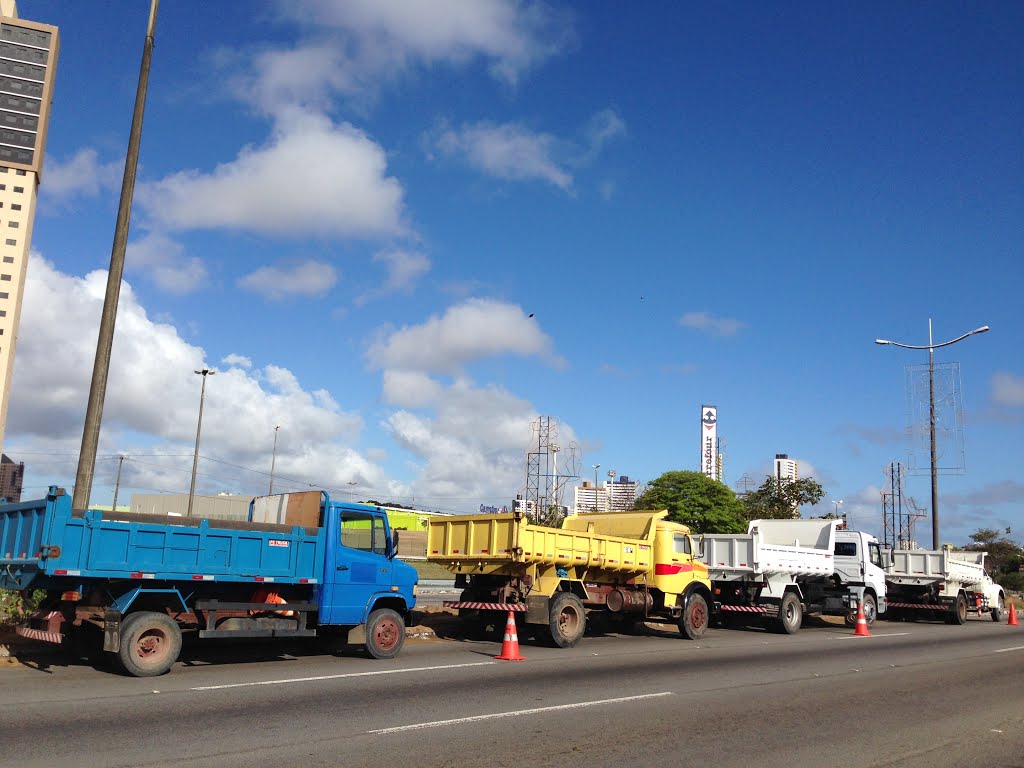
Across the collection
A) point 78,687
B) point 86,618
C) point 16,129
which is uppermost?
point 16,129

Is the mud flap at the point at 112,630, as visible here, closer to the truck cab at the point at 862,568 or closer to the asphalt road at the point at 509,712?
the asphalt road at the point at 509,712

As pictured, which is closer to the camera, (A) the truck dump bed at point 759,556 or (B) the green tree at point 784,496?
(A) the truck dump bed at point 759,556

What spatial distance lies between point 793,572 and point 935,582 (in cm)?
871

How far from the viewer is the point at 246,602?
12766mm

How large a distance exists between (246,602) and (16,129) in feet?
444

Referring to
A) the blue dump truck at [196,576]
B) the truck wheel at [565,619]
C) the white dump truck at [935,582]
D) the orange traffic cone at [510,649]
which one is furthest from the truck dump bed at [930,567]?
the blue dump truck at [196,576]

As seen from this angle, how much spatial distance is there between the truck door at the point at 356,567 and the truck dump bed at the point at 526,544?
270 centimetres

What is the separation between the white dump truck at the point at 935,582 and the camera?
28.7 metres

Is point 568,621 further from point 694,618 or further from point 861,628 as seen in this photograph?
point 861,628

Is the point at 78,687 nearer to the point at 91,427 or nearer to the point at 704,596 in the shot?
the point at 91,427

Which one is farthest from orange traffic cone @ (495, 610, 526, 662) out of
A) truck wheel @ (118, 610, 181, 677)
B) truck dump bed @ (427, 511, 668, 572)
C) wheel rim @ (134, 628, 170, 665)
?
wheel rim @ (134, 628, 170, 665)

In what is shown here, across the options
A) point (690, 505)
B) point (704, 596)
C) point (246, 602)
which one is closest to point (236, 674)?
point (246, 602)

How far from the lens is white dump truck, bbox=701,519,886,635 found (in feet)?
72.1

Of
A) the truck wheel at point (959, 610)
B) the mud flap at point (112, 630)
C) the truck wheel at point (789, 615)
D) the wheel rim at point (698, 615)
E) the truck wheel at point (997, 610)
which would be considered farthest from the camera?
the truck wheel at point (997, 610)
